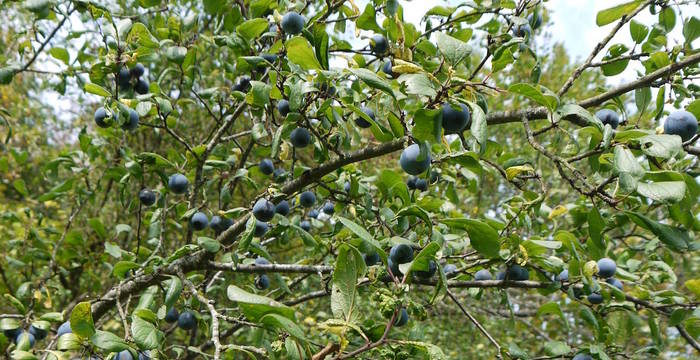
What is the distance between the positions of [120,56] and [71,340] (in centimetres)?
118

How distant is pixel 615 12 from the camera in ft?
5.13

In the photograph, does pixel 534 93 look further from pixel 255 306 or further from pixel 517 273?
pixel 255 306

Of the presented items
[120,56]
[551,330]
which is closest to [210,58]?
[120,56]

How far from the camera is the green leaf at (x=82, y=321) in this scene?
49.4 inches

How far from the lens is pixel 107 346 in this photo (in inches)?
48.1

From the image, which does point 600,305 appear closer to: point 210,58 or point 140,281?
point 140,281

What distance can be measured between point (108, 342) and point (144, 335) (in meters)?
0.09

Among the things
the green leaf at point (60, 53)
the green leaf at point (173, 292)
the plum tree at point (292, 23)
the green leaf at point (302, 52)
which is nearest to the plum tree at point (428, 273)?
the green leaf at point (302, 52)

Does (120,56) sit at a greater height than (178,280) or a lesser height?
greater

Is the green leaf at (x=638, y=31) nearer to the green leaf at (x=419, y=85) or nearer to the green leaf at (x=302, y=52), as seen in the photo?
the green leaf at (x=419, y=85)

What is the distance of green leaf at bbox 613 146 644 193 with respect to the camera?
1.16 metres

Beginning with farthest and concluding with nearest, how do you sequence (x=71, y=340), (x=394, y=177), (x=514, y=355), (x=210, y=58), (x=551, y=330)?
(x=551, y=330) → (x=210, y=58) → (x=394, y=177) → (x=514, y=355) → (x=71, y=340)

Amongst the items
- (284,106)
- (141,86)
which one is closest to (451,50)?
(284,106)

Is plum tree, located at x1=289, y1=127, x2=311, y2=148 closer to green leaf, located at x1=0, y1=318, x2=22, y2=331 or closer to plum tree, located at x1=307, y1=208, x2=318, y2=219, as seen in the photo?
plum tree, located at x1=307, y1=208, x2=318, y2=219
